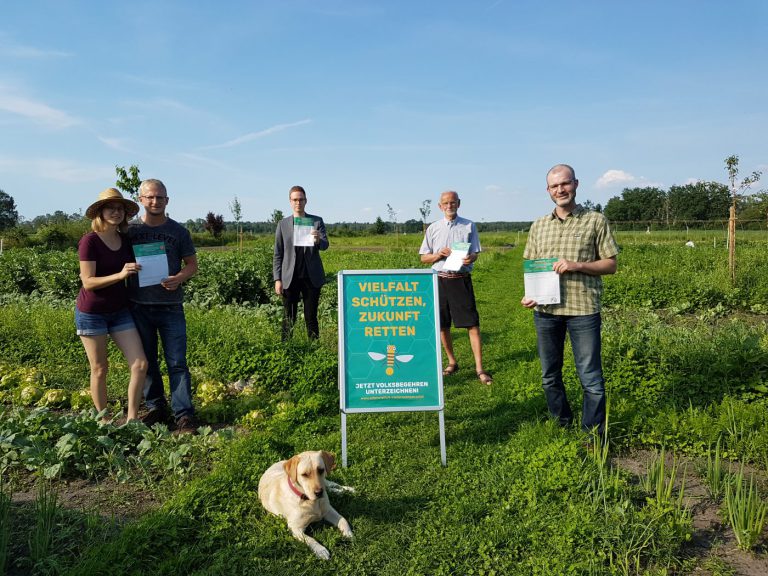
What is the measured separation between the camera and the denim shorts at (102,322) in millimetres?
4215

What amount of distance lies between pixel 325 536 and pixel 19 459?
2.52 meters

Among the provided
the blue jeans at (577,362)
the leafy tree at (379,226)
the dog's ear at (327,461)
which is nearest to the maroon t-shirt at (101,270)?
the dog's ear at (327,461)

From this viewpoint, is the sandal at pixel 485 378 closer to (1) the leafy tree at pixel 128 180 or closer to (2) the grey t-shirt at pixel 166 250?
(2) the grey t-shirt at pixel 166 250

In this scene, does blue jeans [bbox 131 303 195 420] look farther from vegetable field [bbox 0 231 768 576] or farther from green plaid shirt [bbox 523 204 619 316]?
green plaid shirt [bbox 523 204 619 316]

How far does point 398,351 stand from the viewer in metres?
4.01

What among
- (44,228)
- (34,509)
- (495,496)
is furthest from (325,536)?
(44,228)

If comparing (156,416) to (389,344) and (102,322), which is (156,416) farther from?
(389,344)

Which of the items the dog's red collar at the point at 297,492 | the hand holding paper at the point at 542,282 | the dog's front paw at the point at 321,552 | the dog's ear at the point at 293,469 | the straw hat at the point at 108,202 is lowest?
the dog's front paw at the point at 321,552

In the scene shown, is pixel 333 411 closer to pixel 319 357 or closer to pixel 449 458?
pixel 319 357

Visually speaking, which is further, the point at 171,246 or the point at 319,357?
the point at 319,357

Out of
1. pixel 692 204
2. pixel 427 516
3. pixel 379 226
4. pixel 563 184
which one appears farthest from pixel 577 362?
pixel 692 204

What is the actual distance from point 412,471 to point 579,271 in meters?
2.00

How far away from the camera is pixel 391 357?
399 centimetres

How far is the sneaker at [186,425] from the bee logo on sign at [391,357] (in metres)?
1.89
